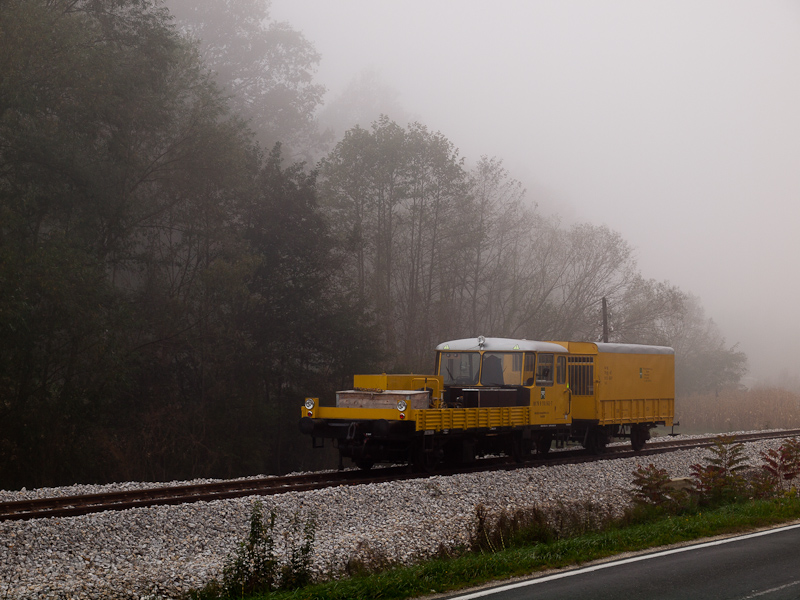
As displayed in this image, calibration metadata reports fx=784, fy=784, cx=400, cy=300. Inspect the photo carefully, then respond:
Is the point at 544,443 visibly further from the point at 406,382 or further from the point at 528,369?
the point at 406,382

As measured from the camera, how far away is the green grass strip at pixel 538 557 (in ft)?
26.2

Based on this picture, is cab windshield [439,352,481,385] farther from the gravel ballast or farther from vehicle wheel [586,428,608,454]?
vehicle wheel [586,428,608,454]

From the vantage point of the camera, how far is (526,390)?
60.1ft

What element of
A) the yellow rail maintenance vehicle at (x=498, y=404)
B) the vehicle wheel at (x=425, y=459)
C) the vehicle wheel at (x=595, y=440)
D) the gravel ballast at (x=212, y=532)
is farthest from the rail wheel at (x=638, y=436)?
the vehicle wheel at (x=425, y=459)

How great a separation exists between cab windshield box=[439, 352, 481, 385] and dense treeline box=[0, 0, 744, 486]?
27.1ft

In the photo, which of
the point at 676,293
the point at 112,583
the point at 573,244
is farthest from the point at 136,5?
the point at 676,293

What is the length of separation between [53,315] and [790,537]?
16.9 meters

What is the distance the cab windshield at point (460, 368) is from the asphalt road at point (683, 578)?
8.71 meters

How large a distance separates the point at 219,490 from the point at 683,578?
339 inches

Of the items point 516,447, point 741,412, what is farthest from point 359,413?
point 741,412

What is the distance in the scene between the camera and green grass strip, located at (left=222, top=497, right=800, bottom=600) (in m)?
8.00

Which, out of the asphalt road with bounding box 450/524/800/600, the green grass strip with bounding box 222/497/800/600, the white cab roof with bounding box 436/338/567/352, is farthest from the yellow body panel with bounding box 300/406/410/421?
the asphalt road with bounding box 450/524/800/600

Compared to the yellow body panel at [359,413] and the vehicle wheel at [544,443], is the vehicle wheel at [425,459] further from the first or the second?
the vehicle wheel at [544,443]

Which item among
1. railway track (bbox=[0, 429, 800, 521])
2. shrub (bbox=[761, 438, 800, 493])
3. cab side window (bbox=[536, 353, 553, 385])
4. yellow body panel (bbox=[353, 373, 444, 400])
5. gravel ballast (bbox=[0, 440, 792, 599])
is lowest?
gravel ballast (bbox=[0, 440, 792, 599])
